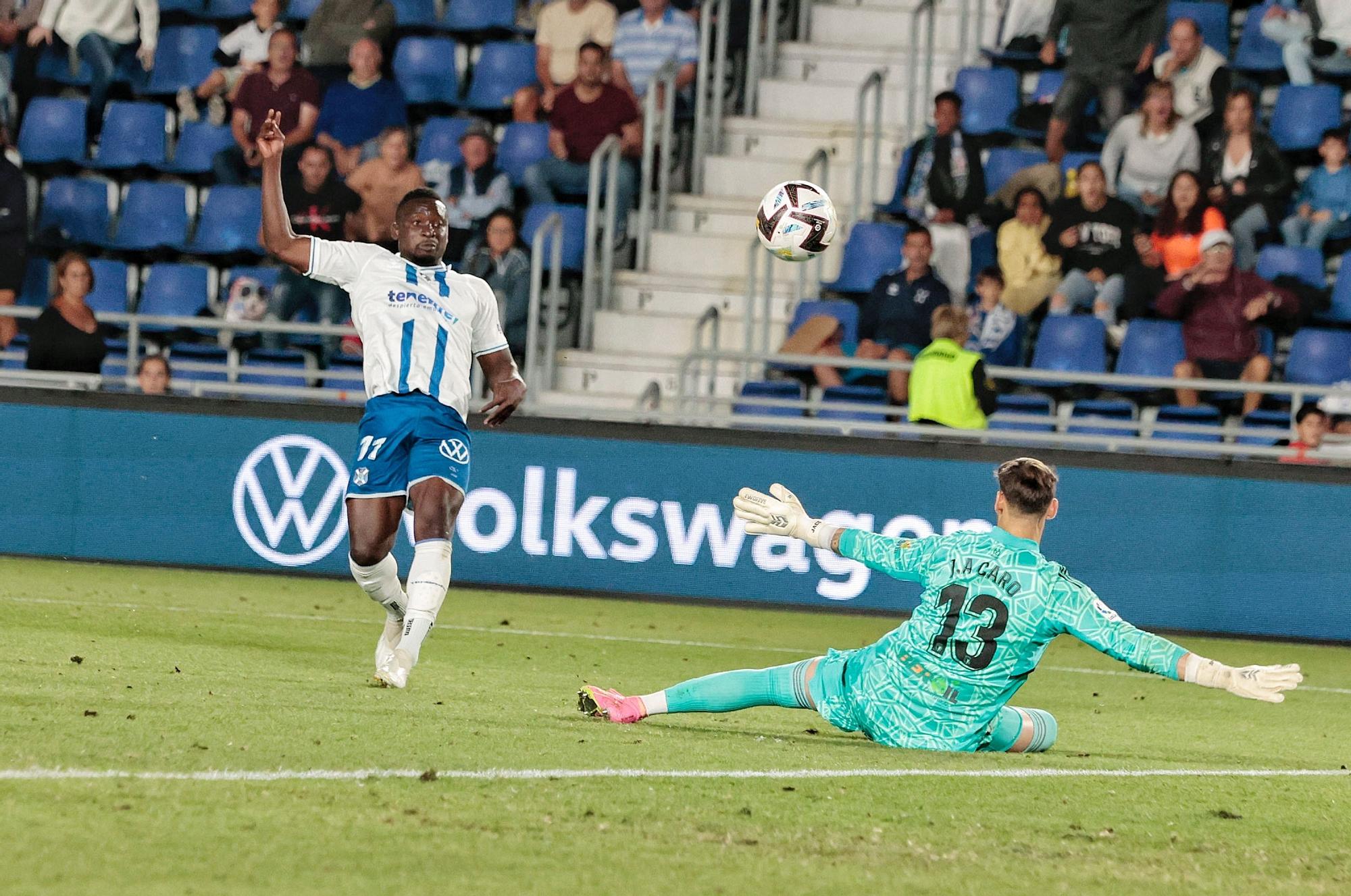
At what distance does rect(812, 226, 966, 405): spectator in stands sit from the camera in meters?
14.9

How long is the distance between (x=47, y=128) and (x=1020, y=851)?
1612 centimetres

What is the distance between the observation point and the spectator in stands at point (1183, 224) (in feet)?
49.9

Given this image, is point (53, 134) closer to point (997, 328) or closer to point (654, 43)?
point (654, 43)

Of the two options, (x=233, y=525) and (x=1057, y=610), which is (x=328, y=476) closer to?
(x=233, y=525)

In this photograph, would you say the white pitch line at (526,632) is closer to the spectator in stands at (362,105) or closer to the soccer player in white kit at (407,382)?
the soccer player in white kit at (407,382)

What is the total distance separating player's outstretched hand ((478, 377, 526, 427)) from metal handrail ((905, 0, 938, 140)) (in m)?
9.98

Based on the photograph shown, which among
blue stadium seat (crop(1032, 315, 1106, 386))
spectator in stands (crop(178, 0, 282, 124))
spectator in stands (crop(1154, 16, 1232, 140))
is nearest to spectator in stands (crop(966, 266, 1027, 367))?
blue stadium seat (crop(1032, 315, 1106, 386))

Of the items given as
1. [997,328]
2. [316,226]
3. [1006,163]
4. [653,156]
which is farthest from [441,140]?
[997,328]

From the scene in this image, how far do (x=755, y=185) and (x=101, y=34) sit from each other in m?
7.02

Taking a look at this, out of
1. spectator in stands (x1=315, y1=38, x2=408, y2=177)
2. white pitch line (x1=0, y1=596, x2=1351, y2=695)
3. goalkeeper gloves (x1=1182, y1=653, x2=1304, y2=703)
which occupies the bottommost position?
white pitch line (x1=0, y1=596, x2=1351, y2=695)

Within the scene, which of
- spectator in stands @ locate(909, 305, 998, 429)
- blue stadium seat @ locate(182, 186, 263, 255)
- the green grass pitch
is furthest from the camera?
blue stadium seat @ locate(182, 186, 263, 255)

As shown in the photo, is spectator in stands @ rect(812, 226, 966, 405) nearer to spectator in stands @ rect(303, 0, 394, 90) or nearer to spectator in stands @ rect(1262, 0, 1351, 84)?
spectator in stands @ rect(1262, 0, 1351, 84)

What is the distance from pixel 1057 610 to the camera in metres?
6.23

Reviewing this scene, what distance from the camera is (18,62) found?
1930 cm
